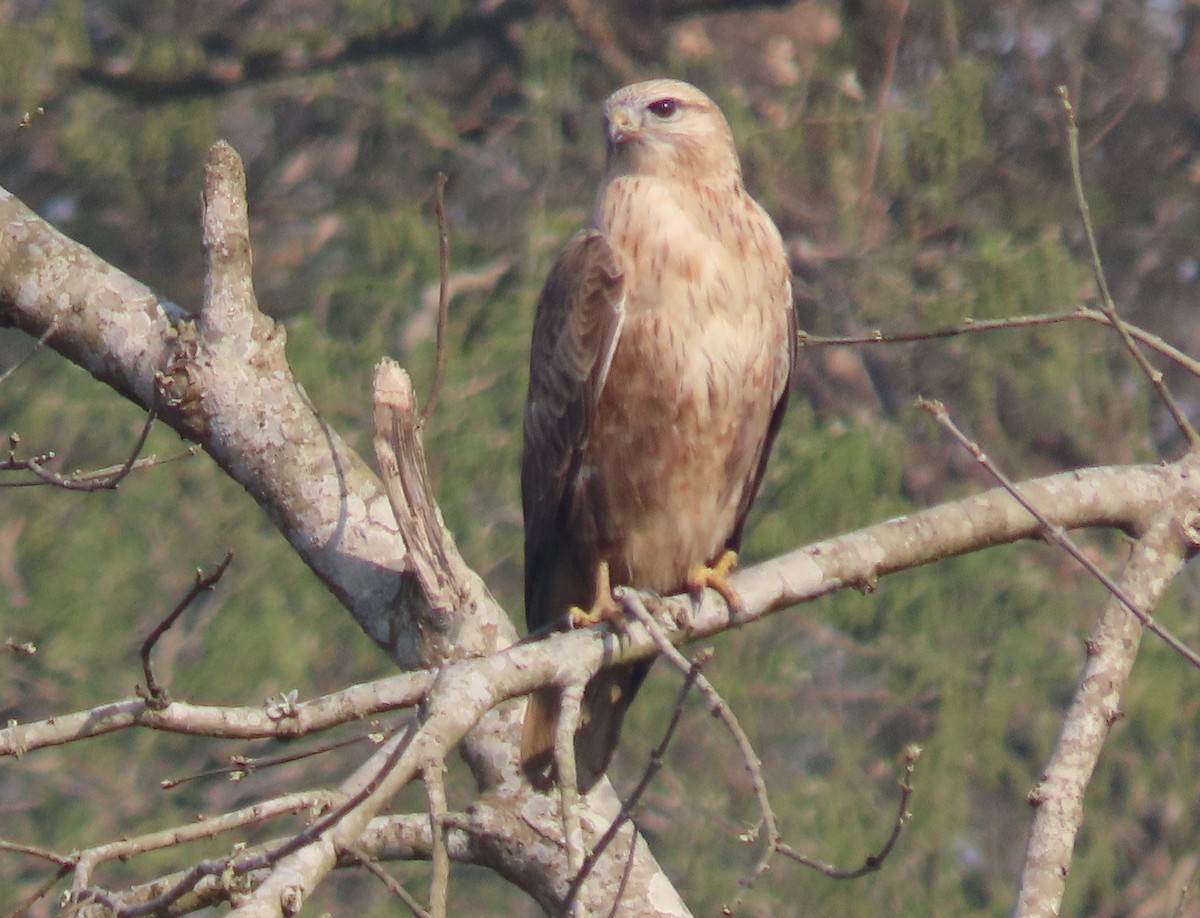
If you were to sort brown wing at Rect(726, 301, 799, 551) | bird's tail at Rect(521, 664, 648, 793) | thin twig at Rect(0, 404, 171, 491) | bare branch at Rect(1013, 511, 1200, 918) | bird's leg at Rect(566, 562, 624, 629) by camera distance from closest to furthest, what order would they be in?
bare branch at Rect(1013, 511, 1200, 918) < thin twig at Rect(0, 404, 171, 491) < bird's tail at Rect(521, 664, 648, 793) < bird's leg at Rect(566, 562, 624, 629) < brown wing at Rect(726, 301, 799, 551)

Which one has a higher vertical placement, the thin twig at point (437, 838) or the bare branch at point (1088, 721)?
the thin twig at point (437, 838)

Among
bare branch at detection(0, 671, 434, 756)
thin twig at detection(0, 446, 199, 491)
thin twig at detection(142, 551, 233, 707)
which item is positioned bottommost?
thin twig at detection(0, 446, 199, 491)

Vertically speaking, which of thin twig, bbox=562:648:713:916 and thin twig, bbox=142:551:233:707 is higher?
thin twig, bbox=142:551:233:707

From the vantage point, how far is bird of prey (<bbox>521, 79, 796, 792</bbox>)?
3191mm

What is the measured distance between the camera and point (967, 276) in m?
6.15

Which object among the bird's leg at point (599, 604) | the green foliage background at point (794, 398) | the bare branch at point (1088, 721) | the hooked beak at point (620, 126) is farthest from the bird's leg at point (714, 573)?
the green foliage background at point (794, 398)

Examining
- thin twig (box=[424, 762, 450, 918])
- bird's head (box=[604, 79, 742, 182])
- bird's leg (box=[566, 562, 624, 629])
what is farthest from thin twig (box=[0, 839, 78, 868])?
bird's head (box=[604, 79, 742, 182])

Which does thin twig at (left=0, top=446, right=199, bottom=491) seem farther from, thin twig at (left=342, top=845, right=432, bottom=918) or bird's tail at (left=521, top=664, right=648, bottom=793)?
thin twig at (left=342, top=845, right=432, bottom=918)

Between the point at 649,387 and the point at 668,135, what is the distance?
68 centimetres

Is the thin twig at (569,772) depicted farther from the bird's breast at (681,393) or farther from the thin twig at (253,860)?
the bird's breast at (681,393)

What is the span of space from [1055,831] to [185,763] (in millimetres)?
3860

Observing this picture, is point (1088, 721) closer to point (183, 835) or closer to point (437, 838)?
point (437, 838)

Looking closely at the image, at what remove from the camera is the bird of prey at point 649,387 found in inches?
126

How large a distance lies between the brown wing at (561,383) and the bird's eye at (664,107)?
16.6 inches
